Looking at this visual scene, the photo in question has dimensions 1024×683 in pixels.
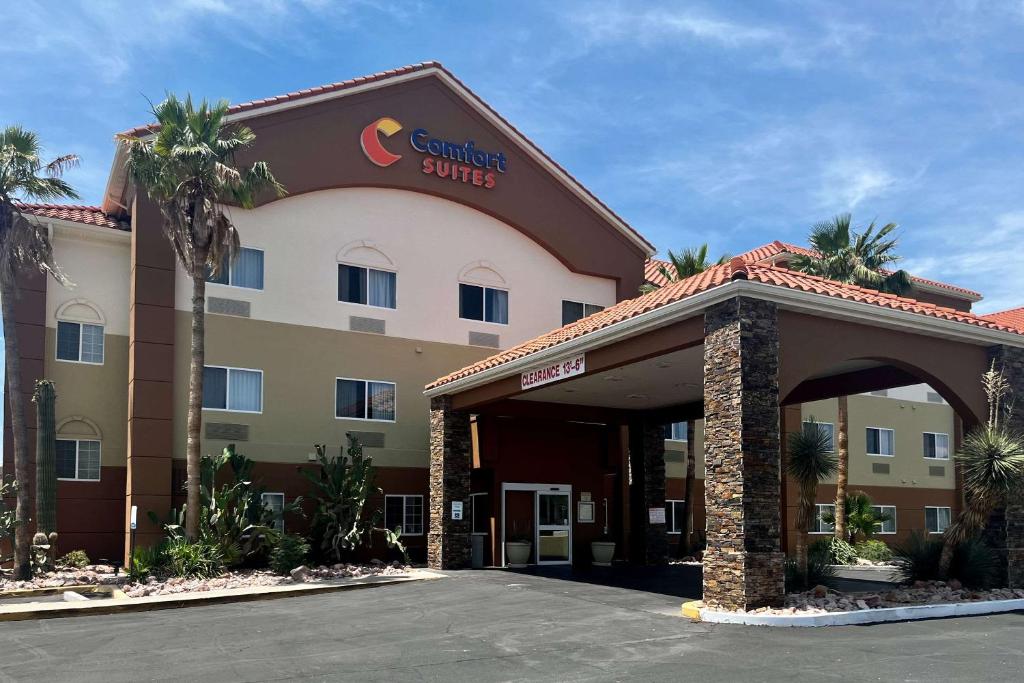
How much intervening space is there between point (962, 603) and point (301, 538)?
538 inches

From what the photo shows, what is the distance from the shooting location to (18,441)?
66.6 feet

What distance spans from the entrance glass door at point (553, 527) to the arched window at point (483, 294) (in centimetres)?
542

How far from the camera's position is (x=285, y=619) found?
50.1 ft

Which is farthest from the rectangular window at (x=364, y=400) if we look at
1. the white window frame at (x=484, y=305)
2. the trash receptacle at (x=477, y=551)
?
the trash receptacle at (x=477, y=551)

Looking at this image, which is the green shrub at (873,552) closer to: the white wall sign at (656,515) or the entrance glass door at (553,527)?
the white wall sign at (656,515)

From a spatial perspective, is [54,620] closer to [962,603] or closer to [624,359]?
[624,359]

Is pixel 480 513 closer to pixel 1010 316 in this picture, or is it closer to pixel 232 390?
pixel 232 390

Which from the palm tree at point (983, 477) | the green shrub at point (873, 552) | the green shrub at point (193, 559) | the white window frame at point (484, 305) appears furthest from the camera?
the green shrub at point (873, 552)

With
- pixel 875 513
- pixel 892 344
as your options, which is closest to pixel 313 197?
pixel 892 344

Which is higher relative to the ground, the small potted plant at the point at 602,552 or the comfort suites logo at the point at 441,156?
the comfort suites logo at the point at 441,156

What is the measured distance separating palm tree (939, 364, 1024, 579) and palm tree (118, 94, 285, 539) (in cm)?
1495

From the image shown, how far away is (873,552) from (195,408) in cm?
2020

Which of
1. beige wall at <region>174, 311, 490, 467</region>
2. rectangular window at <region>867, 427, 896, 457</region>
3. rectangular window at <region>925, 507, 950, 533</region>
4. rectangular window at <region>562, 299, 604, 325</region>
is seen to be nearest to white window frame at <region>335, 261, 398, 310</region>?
beige wall at <region>174, 311, 490, 467</region>

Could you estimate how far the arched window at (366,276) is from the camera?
83.9ft
